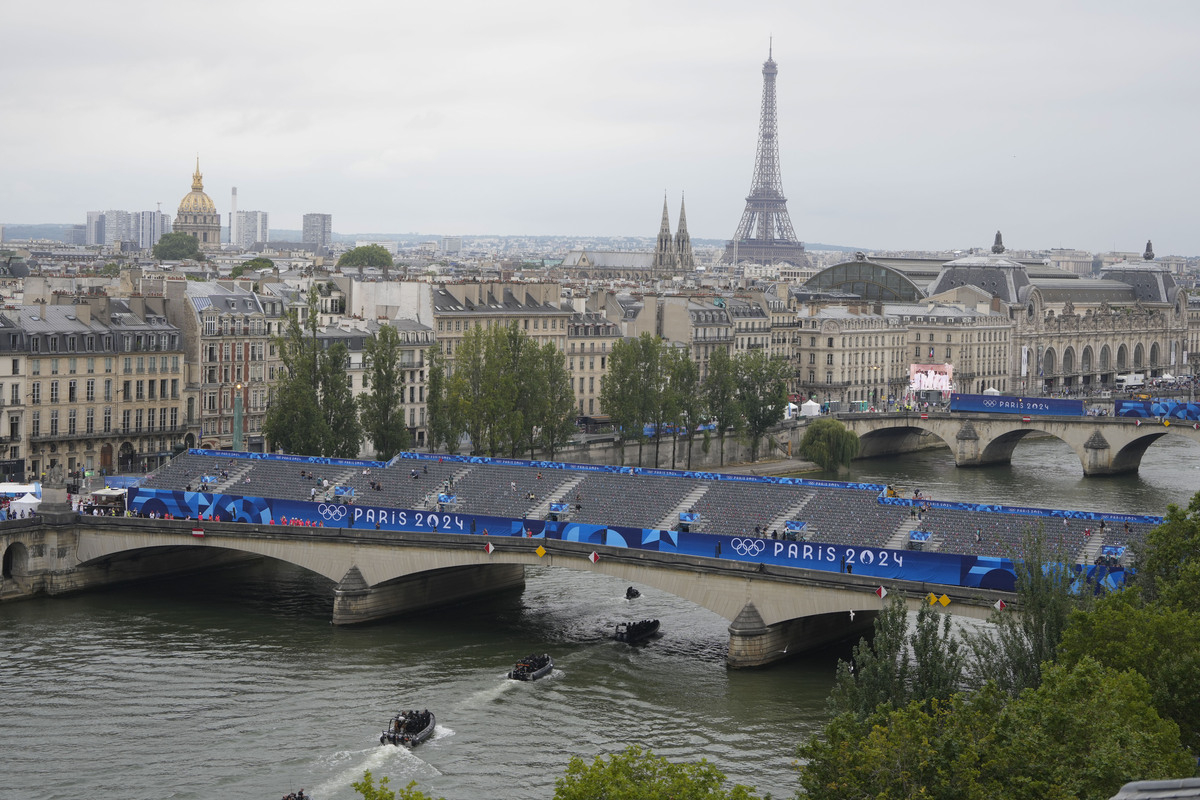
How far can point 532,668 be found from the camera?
193 feet

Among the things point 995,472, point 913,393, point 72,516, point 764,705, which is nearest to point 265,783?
point 764,705

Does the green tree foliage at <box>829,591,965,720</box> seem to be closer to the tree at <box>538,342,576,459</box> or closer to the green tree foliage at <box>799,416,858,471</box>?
the tree at <box>538,342,576,459</box>

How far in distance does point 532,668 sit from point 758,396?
6358 centimetres

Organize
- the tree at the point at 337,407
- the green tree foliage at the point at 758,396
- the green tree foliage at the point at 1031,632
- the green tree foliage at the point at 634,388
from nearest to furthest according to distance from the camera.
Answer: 1. the green tree foliage at the point at 1031,632
2. the tree at the point at 337,407
3. the green tree foliage at the point at 634,388
4. the green tree foliage at the point at 758,396

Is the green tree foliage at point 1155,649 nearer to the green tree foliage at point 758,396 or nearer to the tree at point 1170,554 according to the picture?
the tree at point 1170,554

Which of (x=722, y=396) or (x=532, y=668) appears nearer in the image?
(x=532, y=668)

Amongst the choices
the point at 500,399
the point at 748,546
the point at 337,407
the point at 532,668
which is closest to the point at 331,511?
the point at 532,668

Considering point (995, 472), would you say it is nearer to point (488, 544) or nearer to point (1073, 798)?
point (488, 544)

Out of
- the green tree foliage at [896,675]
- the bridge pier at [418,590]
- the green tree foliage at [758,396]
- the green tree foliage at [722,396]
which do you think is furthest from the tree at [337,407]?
the green tree foliage at [896,675]

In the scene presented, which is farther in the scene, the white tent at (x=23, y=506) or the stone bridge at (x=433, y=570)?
the white tent at (x=23, y=506)

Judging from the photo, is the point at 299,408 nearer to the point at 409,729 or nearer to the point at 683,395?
the point at 683,395

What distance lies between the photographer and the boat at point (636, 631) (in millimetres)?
64750

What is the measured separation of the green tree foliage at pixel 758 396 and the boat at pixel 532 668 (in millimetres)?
60217

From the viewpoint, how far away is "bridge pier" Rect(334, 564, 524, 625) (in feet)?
222
